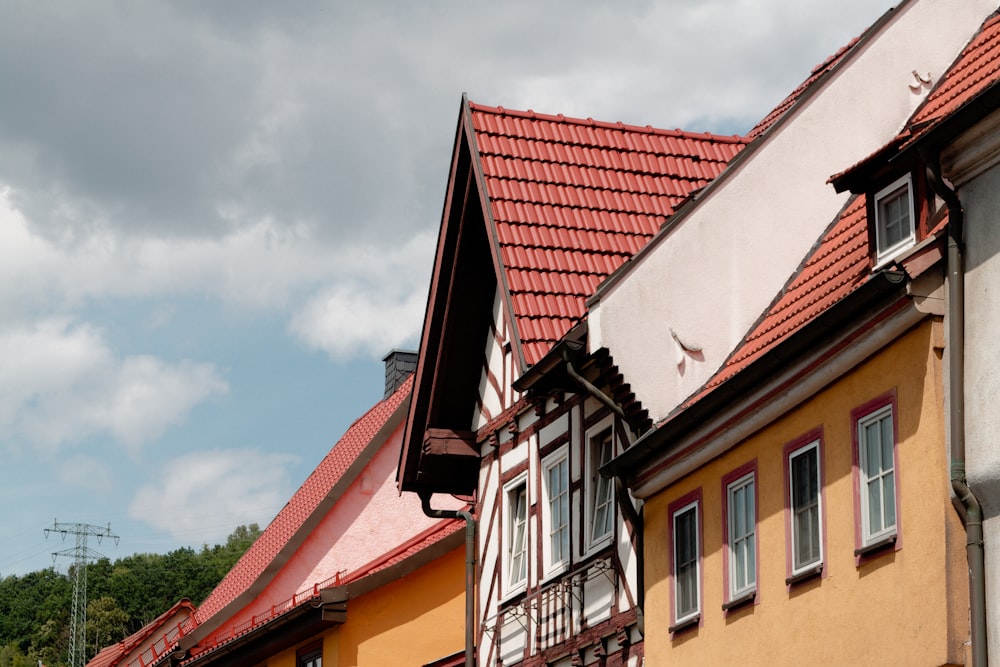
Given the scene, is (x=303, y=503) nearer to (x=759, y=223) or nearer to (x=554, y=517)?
(x=554, y=517)

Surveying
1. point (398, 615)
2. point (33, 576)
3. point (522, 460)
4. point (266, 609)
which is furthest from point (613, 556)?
point (33, 576)

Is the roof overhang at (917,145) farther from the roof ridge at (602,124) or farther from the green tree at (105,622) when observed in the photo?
the green tree at (105,622)

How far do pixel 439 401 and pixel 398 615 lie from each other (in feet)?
16.1

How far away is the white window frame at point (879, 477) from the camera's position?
13867mm

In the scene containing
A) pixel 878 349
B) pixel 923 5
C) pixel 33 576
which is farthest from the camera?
pixel 33 576

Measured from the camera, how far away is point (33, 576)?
137 metres

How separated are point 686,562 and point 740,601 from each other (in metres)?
1.48

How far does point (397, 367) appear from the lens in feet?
135

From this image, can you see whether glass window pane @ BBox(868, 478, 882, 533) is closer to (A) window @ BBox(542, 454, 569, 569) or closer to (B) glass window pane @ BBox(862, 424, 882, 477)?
(B) glass window pane @ BBox(862, 424, 882, 477)

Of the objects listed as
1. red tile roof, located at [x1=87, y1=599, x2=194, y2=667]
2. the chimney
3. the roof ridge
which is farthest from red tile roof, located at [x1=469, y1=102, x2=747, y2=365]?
red tile roof, located at [x1=87, y1=599, x2=194, y2=667]

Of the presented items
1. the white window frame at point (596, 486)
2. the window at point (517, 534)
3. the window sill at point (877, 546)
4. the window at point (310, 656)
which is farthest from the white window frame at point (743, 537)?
the window at point (310, 656)

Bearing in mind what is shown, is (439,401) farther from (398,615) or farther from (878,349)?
(878,349)

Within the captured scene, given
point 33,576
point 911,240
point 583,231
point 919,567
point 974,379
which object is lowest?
point 919,567

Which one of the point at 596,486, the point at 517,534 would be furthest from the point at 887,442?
the point at 517,534
